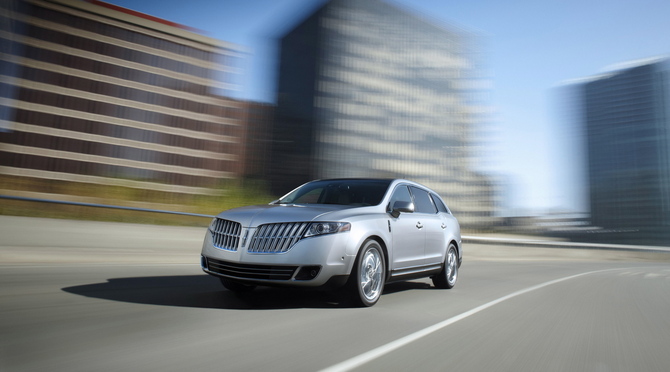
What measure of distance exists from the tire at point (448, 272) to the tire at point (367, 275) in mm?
2402

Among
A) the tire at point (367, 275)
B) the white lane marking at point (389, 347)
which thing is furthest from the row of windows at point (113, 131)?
the white lane marking at point (389, 347)

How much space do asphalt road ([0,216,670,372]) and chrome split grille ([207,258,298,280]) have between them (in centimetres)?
38

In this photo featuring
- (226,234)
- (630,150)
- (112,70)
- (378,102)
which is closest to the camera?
(226,234)

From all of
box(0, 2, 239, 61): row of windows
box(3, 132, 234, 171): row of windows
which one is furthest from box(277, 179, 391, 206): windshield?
box(0, 2, 239, 61): row of windows

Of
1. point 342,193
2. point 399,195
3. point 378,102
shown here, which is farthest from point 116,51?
point 399,195

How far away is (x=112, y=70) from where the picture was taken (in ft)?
291

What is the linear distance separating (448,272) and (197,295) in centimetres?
432

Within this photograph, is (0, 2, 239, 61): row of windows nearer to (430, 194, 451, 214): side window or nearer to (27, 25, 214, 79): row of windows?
(27, 25, 214, 79): row of windows

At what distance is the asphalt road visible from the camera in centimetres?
360

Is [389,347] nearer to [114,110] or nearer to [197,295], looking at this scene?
[197,295]

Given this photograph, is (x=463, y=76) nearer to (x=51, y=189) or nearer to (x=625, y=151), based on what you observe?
(x=625, y=151)

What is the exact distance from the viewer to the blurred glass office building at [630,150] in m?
119

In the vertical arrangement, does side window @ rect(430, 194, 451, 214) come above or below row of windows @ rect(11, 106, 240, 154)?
below

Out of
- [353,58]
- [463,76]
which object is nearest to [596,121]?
[463,76]
